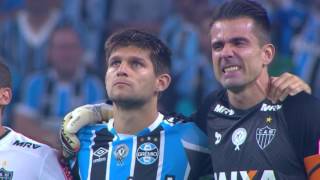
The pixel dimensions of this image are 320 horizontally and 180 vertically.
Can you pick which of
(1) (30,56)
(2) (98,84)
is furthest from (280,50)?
(1) (30,56)

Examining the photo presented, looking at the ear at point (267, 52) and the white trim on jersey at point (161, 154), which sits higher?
the ear at point (267, 52)

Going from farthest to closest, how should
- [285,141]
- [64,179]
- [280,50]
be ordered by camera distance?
1. [280,50]
2. [64,179]
3. [285,141]

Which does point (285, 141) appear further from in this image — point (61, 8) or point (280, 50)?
point (61, 8)

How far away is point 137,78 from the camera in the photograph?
4684 mm

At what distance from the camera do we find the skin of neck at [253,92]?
4523 millimetres

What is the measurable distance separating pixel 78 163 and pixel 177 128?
0.62m

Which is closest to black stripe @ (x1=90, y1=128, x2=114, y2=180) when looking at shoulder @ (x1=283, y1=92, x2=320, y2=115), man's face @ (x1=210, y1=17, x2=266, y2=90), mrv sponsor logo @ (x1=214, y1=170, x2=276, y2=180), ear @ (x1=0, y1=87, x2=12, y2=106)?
ear @ (x1=0, y1=87, x2=12, y2=106)

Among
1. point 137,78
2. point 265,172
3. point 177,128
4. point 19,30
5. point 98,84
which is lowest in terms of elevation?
point 265,172

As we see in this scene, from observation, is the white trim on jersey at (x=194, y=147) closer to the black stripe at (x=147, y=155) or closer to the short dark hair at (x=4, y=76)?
the black stripe at (x=147, y=155)

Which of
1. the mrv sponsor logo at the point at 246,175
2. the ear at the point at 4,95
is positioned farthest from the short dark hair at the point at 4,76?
the mrv sponsor logo at the point at 246,175

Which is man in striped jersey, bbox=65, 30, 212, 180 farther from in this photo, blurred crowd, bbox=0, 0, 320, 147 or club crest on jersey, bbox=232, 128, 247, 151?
blurred crowd, bbox=0, 0, 320, 147

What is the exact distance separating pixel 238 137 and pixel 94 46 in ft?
15.6

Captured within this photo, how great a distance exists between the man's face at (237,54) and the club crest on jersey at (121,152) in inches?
27.2

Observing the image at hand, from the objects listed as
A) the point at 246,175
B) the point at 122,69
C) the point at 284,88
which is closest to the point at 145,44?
the point at 122,69
